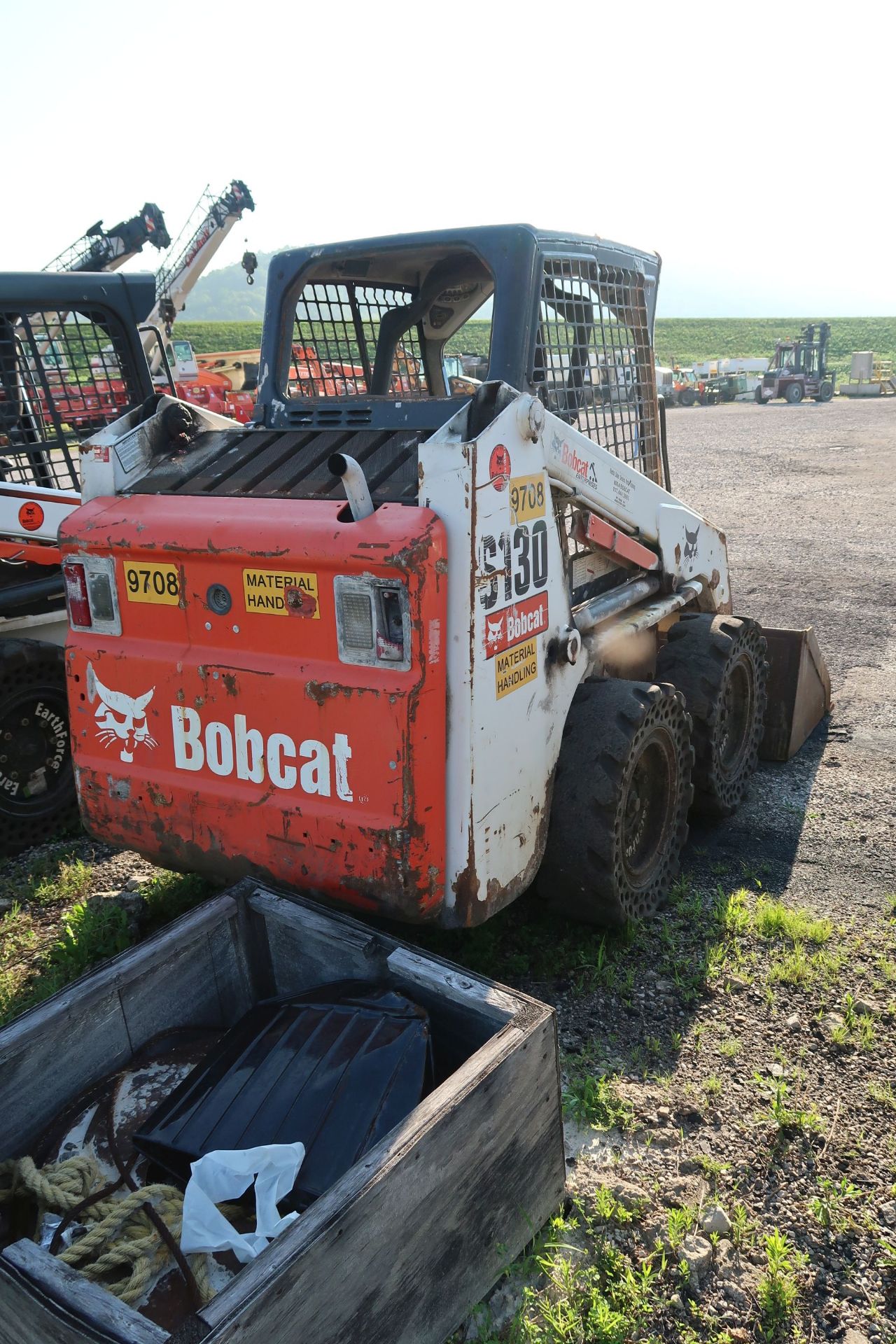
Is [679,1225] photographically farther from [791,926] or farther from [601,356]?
[601,356]

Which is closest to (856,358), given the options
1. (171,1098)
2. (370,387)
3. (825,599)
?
(825,599)

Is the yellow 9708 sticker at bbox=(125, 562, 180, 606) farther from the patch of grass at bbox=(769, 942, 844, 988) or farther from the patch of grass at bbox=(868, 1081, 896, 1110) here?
the patch of grass at bbox=(868, 1081, 896, 1110)

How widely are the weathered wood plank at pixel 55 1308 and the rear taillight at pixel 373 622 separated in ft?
4.85

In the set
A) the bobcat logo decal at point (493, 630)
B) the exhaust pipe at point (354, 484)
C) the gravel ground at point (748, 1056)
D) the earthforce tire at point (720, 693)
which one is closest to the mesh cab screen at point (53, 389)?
the gravel ground at point (748, 1056)

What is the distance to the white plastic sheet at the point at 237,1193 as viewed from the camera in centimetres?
209

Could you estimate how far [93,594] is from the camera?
3240 millimetres

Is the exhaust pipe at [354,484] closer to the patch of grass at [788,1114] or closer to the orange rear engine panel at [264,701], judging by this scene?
the orange rear engine panel at [264,701]

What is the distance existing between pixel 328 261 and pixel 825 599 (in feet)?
18.3

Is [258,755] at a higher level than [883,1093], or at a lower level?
higher

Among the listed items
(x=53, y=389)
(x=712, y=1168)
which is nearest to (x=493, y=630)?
(x=712, y=1168)

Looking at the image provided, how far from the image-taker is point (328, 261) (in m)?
3.84

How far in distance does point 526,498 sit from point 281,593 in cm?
74

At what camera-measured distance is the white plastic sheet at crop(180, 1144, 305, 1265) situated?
2.09m

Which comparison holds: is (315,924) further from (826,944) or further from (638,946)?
(826,944)
